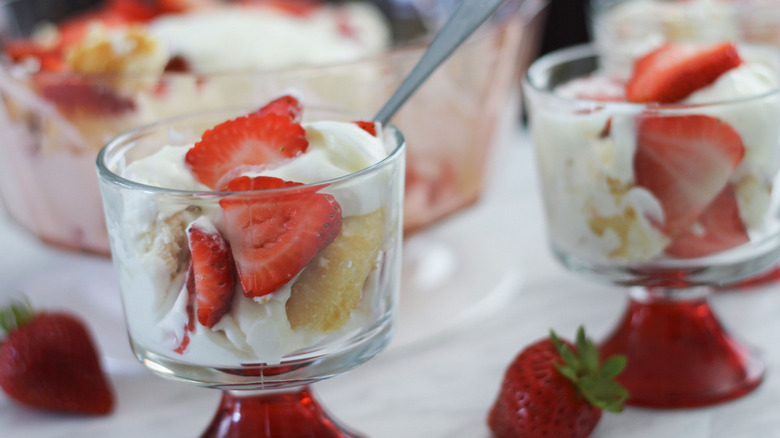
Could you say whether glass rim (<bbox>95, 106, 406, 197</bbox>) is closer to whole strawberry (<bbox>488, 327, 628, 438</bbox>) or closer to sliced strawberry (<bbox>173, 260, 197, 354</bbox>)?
sliced strawberry (<bbox>173, 260, 197, 354</bbox>)

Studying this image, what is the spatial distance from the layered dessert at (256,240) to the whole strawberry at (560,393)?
17 centimetres

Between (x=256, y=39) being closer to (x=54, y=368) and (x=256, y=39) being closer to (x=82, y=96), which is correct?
(x=82, y=96)

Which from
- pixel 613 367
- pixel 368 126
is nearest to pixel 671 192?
pixel 613 367

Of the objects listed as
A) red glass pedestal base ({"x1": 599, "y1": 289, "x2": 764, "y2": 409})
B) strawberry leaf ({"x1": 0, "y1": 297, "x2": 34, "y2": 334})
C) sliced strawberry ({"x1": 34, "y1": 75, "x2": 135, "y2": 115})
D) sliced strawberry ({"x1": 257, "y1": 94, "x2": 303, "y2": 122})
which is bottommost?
red glass pedestal base ({"x1": 599, "y1": 289, "x2": 764, "y2": 409})

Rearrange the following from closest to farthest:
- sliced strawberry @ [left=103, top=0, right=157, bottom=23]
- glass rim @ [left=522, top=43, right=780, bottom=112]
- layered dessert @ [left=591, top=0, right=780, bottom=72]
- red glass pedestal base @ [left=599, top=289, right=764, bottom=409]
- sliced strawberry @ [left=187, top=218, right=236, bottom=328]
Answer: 1. sliced strawberry @ [left=187, top=218, right=236, bottom=328]
2. glass rim @ [left=522, top=43, right=780, bottom=112]
3. red glass pedestal base @ [left=599, top=289, right=764, bottom=409]
4. layered dessert @ [left=591, top=0, right=780, bottom=72]
5. sliced strawberry @ [left=103, top=0, right=157, bottom=23]

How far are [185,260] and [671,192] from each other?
16.1 inches

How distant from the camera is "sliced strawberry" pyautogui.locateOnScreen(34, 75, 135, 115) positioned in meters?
0.90

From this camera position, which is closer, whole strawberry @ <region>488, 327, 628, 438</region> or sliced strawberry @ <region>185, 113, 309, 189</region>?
sliced strawberry @ <region>185, 113, 309, 189</region>

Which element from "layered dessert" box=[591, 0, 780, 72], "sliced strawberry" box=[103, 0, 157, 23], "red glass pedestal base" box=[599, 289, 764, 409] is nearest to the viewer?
"red glass pedestal base" box=[599, 289, 764, 409]

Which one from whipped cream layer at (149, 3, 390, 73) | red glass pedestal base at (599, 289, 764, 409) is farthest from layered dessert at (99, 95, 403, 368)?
whipped cream layer at (149, 3, 390, 73)

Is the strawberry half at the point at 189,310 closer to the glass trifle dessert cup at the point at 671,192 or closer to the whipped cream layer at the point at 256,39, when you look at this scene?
the glass trifle dessert cup at the point at 671,192

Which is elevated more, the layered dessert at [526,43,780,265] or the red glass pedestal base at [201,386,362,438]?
the layered dessert at [526,43,780,265]

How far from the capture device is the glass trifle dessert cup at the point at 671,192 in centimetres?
71

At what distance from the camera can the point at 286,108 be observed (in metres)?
0.65
